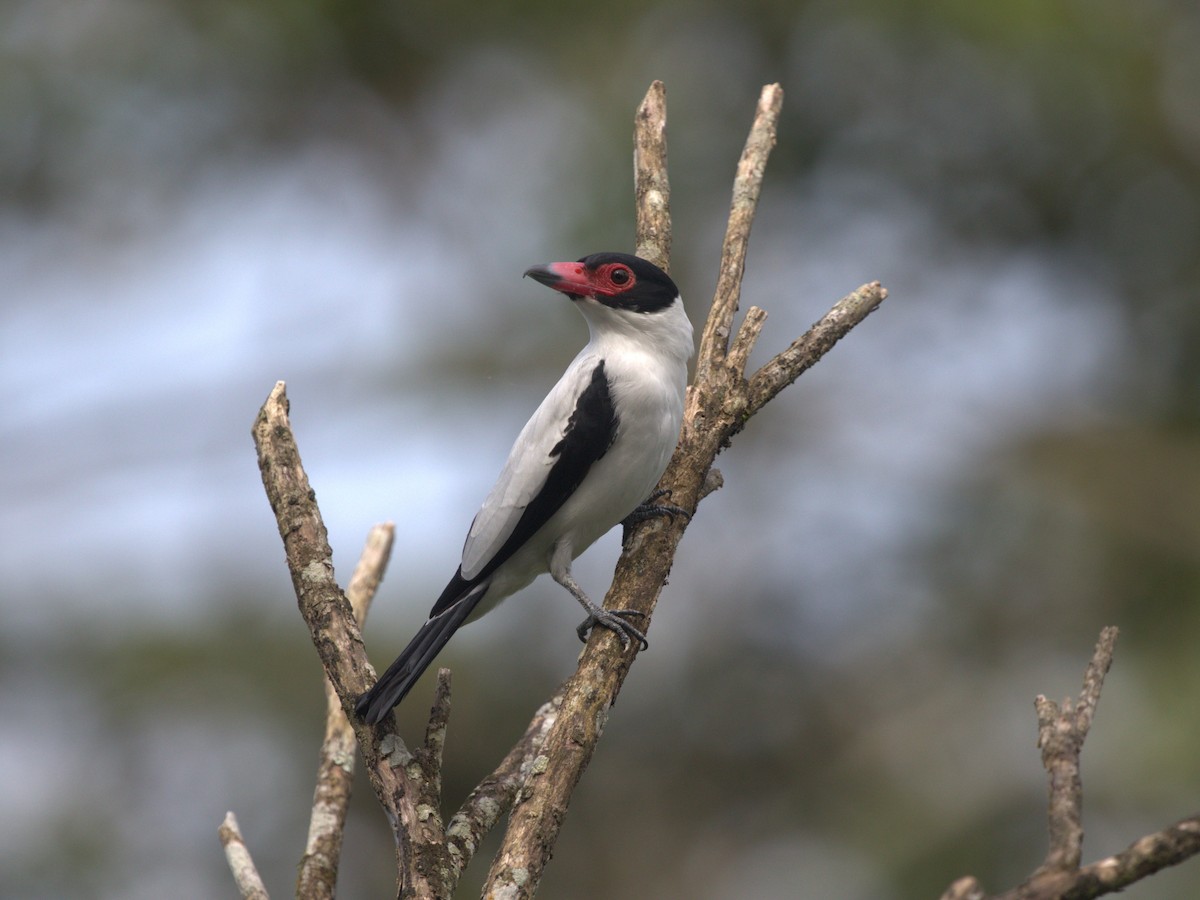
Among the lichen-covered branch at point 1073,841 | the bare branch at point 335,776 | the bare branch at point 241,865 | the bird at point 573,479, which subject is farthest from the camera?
the bird at point 573,479

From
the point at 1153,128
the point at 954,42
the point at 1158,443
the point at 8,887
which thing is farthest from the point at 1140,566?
the point at 8,887

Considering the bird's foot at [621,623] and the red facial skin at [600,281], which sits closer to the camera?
the bird's foot at [621,623]

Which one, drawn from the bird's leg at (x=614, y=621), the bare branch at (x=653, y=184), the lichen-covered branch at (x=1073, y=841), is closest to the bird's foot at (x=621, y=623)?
the bird's leg at (x=614, y=621)

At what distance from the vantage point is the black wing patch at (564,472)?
4.00 metres

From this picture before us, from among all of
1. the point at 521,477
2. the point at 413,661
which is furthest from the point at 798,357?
the point at 413,661

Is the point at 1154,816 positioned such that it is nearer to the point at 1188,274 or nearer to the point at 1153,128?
the point at 1188,274

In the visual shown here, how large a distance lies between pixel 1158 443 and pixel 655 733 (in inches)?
191

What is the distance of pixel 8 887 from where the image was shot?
9.05m

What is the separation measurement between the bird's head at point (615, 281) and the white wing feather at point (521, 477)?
0.27 meters

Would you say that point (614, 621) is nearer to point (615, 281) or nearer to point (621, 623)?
point (621, 623)

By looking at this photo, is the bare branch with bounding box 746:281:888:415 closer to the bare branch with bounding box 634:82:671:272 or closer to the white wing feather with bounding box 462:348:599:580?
the white wing feather with bounding box 462:348:599:580

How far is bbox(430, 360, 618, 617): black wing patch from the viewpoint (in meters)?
4.00

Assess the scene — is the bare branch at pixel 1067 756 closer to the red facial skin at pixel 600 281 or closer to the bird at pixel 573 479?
the bird at pixel 573 479

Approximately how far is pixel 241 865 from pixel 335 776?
16.2 inches
